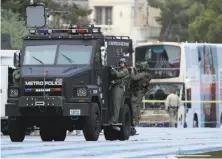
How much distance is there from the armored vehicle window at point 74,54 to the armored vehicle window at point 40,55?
189 mm

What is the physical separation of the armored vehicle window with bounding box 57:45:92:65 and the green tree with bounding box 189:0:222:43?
155 ft

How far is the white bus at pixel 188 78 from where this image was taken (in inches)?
2119

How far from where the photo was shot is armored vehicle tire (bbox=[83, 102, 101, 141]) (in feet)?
93.0

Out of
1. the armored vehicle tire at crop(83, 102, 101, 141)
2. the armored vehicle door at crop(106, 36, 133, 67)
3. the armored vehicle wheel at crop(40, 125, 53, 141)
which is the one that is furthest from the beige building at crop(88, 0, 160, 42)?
the armored vehicle tire at crop(83, 102, 101, 141)

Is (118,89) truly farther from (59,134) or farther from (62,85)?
(62,85)

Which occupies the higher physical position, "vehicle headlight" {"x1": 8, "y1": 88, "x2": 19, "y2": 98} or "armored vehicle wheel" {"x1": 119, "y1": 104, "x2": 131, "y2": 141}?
"vehicle headlight" {"x1": 8, "y1": 88, "x2": 19, "y2": 98}

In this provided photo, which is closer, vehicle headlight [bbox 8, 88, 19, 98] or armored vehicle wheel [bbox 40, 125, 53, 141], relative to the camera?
vehicle headlight [bbox 8, 88, 19, 98]

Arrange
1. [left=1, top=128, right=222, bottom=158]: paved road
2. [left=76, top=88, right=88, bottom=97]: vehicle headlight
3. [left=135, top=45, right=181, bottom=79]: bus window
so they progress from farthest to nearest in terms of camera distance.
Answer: [left=135, top=45, right=181, bottom=79]: bus window, [left=76, top=88, right=88, bottom=97]: vehicle headlight, [left=1, top=128, right=222, bottom=158]: paved road

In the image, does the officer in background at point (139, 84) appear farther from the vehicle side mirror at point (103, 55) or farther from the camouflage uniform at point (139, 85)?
the vehicle side mirror at point (103, 55)

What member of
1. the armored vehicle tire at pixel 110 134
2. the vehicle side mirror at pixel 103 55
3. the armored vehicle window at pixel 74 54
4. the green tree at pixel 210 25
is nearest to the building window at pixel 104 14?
the green tree at pixel 210 25

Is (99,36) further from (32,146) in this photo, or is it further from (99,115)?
(32,146)

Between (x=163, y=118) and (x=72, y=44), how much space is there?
24.5 metres

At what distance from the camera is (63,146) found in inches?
1013

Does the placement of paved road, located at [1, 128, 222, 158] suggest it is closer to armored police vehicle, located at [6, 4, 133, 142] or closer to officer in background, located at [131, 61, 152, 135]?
armored police vehicle, located at [6, 4, 133, 142]
